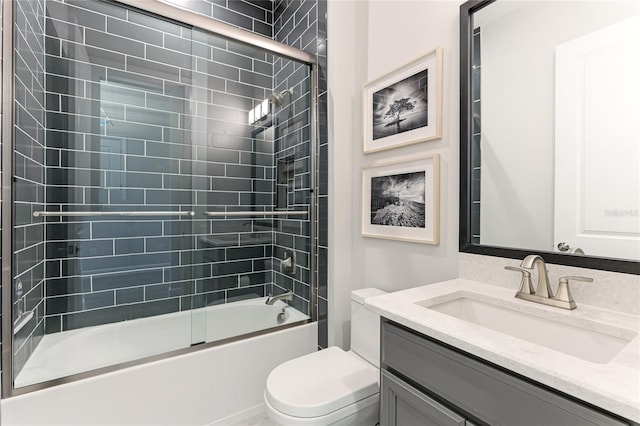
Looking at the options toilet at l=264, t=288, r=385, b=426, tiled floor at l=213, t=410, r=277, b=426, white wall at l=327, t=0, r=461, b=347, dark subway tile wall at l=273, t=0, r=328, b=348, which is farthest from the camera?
dark subway tile wall at l=273, t=0, r=328, b=348

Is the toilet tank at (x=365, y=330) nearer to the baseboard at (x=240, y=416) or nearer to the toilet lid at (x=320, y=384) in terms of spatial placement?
the toilet lid at (x=320, y=384)

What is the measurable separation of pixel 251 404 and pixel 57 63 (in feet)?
7.26

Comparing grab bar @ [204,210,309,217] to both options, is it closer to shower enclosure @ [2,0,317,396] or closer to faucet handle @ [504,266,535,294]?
shower enclosure @ [2,0,317,396]

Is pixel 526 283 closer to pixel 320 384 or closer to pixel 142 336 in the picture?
pixel 320 384

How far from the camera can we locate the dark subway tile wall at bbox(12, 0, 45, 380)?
135 centimetres

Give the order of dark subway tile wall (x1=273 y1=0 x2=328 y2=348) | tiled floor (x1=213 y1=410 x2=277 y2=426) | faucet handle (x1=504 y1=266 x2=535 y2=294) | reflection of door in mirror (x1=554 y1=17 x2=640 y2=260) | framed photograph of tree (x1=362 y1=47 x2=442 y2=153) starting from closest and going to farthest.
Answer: reflection of door in mirror (x1=554 y1=17 x2=640 y2=260) → faucet handle (x1=504 y1=266 x2=535 y2=294) → framed photograph of tree (x1=362 y1=47 x2=442 y2=153) → tiled floor (x1=213 y1=410 x2=277 y2=426) → dark subway tile wall (x1=273 y1=0 x2=328 y2=348)

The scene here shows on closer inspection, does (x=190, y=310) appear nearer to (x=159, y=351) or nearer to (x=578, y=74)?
(x=159, y=351)

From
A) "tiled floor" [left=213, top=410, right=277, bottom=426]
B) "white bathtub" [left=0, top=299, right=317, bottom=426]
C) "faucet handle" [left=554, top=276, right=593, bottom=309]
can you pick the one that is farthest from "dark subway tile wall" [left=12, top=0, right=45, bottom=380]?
"faucet handle" [left=554, top=276, right=593, bottom=309]

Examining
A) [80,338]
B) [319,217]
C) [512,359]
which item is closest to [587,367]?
[512,359]

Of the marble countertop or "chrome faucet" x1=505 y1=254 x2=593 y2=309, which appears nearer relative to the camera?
the marble countertop

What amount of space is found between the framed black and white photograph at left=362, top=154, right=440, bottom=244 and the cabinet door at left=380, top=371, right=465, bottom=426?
28.0 inches

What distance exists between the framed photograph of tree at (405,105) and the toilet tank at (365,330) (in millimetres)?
827

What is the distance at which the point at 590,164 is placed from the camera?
1.00 metres

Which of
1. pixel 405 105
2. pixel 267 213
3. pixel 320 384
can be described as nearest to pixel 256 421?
pixel 320 384
